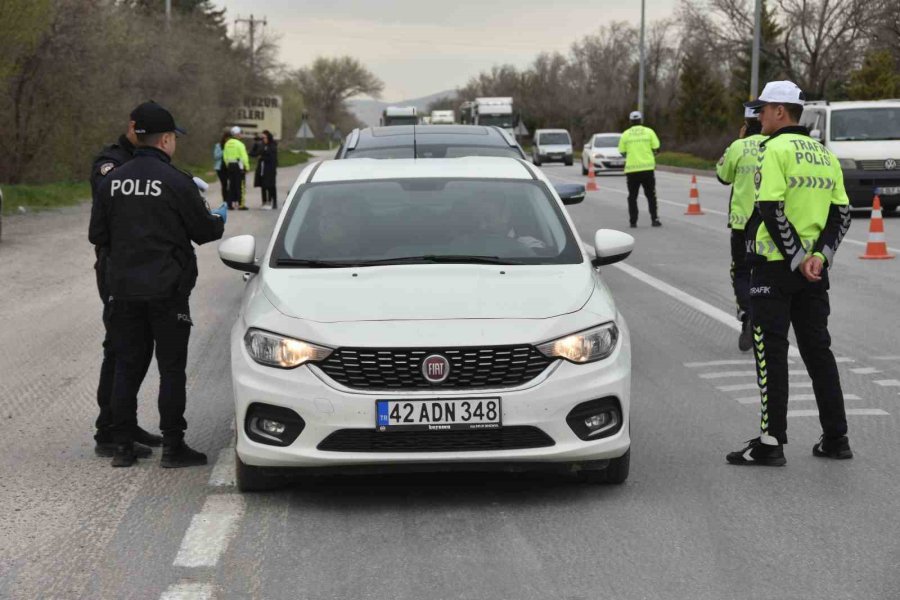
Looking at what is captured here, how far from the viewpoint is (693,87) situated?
76000 mm

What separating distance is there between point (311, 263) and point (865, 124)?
2076 centimetres

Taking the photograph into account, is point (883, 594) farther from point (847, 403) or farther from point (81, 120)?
point (81, 120)

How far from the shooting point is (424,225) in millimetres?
6906

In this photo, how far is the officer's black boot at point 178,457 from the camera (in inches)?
263

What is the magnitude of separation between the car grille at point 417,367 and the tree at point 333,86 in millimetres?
157447

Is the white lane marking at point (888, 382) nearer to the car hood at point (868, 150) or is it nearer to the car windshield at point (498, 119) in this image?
the car hood at point (868, 150)

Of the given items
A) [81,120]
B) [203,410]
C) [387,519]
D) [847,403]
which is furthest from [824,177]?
[81,120]

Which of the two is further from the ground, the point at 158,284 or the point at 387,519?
the point at 158,284

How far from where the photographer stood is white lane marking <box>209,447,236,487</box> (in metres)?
6.31

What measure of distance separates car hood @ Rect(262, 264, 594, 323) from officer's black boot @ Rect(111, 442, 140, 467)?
112cm

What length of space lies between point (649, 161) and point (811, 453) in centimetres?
1527

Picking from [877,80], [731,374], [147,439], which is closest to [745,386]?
[731,374]

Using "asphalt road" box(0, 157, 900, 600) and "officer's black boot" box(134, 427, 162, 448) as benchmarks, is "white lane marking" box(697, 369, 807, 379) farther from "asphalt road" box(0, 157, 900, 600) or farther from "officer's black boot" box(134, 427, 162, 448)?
"officer's black boot" box(134, 427, 162, 448)

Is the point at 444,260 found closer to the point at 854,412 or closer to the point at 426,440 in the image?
the point at 426,440
